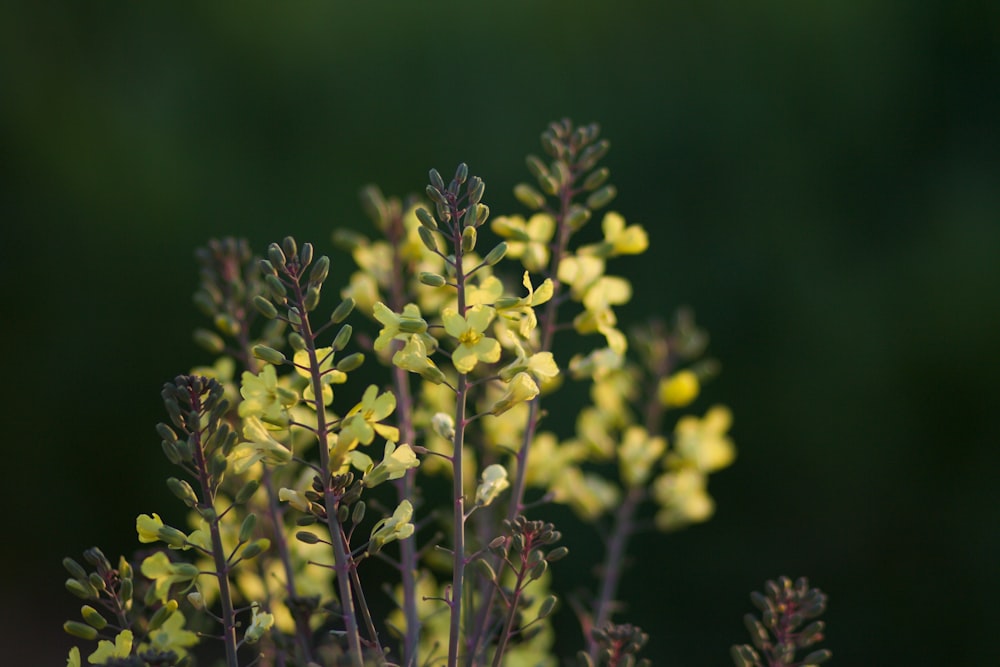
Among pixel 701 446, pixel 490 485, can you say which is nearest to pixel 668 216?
pixel 701 446

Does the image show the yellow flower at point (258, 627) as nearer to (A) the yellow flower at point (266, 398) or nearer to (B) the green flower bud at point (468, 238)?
(A) the yellow flower at point (266, 398)

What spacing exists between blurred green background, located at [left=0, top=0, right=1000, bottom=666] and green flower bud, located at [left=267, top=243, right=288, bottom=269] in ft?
7.75

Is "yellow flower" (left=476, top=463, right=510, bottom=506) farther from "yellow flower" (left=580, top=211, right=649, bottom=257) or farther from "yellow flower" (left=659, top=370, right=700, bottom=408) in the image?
"yellow flower" (left=659, top=370, right=700, bottom=408)

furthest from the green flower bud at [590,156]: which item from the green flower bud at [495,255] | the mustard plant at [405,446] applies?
the green flower bud at [495,255]

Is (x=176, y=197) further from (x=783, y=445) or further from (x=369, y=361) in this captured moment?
(x=783, y=445)

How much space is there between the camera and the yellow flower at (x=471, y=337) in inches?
28.6

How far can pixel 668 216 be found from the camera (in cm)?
315

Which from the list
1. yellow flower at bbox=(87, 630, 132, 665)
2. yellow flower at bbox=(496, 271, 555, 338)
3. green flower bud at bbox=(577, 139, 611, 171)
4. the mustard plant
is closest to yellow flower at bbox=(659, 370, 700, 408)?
the mustard plant

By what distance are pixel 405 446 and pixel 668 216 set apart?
8.34 ft

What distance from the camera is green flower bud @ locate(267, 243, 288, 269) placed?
0.70m

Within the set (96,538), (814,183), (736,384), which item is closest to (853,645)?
(736,384)

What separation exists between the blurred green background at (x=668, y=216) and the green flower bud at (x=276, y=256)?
2.36 m

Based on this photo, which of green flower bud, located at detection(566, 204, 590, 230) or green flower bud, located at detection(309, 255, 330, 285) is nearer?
green flower bud, located at detection(309, 255, 330, 285)

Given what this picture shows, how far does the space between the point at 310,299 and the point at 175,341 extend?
272 cm
